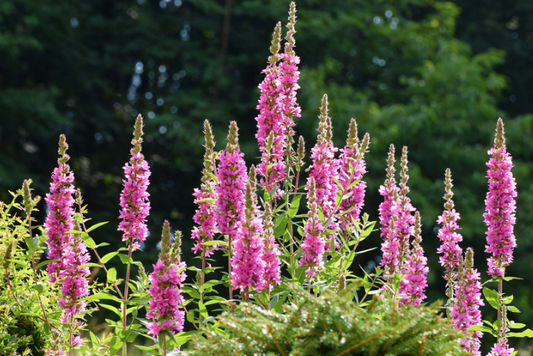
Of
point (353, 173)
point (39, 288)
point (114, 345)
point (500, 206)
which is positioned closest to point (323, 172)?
point (353, 173)

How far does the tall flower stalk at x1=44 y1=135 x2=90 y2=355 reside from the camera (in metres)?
3.64

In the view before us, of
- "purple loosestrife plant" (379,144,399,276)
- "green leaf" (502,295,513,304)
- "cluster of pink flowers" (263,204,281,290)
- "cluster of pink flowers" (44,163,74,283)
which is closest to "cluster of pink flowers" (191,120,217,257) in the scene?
"cluster of pink flowers" (263,204,281,290)

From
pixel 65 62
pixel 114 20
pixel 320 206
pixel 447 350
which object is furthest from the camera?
pixel 114 20

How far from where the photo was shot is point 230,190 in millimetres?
3311

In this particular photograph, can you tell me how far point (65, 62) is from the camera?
14.9 m

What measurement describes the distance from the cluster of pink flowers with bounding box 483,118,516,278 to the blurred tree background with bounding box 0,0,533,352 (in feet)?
29.0

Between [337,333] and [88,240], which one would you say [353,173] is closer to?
[337,333]

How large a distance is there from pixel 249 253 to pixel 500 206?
1697 millimetres

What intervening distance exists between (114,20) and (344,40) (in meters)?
5.78

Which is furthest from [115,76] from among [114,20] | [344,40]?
[344,40]

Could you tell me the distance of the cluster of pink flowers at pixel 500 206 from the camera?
12.4 feet

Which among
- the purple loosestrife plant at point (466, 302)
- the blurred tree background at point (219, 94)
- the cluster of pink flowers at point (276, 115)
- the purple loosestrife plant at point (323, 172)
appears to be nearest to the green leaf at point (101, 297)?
the cluster of pink flowers at point (276, 115)

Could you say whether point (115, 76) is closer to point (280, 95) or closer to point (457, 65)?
point (457, 65)

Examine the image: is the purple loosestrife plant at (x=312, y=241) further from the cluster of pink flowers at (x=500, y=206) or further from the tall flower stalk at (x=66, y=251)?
the tall flower stalk at (x=66, y=251)
